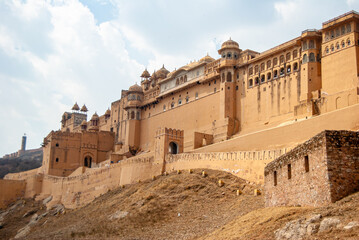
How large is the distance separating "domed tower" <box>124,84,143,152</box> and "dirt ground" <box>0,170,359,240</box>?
21.5m

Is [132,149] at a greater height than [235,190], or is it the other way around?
[132,149]

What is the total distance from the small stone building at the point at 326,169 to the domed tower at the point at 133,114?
45385 mm

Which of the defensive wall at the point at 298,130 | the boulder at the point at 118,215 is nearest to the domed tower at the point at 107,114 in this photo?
the defensive wall at the point at 298,130

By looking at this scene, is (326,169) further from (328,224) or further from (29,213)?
(29,213)

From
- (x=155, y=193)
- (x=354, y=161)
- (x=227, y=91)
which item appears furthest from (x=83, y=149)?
(x=354, y=161)

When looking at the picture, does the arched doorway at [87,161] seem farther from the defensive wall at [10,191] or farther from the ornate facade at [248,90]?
the defensive wall at [10,191]

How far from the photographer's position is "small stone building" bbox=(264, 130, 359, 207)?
11.2m

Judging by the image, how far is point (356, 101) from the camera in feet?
101

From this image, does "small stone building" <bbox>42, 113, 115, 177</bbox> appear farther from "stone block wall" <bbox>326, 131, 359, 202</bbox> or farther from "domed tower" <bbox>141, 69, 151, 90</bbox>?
"stone block wall" <bbox>326, 131, 359, 202</bbox>

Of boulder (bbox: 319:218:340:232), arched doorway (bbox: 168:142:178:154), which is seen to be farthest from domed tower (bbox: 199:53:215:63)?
boulder (bbox: 319:218:340:232)

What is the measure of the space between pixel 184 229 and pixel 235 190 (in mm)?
5178

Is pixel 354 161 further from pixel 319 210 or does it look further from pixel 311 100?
pixel 311 100

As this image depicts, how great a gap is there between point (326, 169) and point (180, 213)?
1374 centimetres

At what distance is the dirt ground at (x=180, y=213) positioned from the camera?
1327 cm
